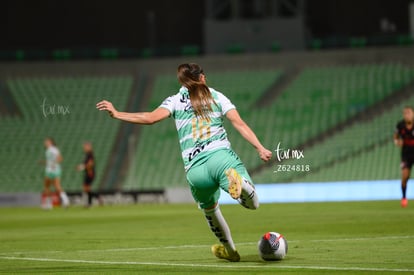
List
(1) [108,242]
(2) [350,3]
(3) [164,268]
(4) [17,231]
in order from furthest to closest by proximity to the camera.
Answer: (2) [350,3] → (4) [17,231] → (1) [108,242] → (3) [164,268]

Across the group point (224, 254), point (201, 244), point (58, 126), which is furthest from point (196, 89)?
point (58, 126)

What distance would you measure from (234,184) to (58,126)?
34.7 meters

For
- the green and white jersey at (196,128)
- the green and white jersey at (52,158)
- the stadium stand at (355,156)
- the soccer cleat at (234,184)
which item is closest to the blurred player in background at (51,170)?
the green and white jersey at (52,158)

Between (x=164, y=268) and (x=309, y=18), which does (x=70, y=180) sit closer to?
(x=309, y=18)

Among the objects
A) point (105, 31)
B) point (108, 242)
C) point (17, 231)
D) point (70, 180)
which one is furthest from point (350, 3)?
point (108, 242)

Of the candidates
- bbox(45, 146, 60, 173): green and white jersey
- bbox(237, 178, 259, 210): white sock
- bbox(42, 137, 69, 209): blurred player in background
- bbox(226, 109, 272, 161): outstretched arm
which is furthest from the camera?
bbox(45, 146, 60, 173): green and white jersey

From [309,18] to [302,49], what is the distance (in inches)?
97.9

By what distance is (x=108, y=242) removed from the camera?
16.2 m

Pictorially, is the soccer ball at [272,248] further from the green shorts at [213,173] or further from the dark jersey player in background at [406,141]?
the dark jersey player in background at [406,141]

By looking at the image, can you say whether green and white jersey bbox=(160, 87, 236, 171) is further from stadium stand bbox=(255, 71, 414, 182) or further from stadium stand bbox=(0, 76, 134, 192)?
stadium stand bbox=(0, 76, 134, 192)

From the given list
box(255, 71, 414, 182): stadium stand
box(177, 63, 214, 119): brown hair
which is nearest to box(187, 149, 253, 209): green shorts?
box(177, 63, 214, 119): brown hair

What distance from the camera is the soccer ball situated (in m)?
11.7

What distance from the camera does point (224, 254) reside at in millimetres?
12039

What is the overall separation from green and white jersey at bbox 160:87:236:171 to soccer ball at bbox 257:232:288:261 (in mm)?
1230
